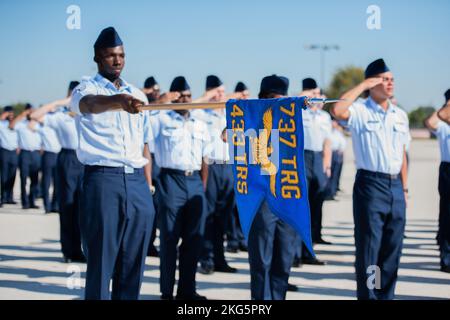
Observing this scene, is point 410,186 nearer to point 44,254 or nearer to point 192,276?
point 44,254

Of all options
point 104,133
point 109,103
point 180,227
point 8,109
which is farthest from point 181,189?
point 8,109

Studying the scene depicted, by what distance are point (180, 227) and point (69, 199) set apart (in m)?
3.10

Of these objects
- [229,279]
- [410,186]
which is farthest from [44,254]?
[410,186]

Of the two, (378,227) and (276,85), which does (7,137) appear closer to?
(276,85)

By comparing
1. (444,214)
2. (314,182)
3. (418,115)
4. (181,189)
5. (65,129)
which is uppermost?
(65,129)

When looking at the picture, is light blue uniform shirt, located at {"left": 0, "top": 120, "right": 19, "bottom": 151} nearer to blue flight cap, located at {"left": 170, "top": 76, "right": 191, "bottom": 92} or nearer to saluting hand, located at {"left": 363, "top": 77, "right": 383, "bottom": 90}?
blue flight cap, located at {"left": 170, "top": 76, "right": 191, "bottom": 92}

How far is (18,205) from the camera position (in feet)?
56.9

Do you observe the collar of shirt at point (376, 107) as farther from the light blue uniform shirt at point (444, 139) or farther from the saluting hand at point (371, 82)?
the light blue uniform shirt at point (444, 139)

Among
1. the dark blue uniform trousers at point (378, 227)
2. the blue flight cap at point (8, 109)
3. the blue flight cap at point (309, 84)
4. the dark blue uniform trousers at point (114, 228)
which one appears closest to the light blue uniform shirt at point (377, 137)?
the dark blue uniform trousers at point (378, 227)

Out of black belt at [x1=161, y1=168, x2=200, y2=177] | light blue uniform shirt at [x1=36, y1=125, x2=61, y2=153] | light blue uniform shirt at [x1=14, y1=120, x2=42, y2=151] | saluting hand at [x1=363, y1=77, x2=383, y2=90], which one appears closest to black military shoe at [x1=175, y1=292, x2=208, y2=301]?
black belt at [x1=161, y1=168, x2=200, y2=177]

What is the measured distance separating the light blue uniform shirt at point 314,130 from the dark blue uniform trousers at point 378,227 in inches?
135

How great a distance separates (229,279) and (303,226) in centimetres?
371

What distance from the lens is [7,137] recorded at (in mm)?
17266

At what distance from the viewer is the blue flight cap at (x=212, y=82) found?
8742 mm
